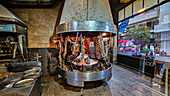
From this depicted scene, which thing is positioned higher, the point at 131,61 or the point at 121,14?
the point at 121,14

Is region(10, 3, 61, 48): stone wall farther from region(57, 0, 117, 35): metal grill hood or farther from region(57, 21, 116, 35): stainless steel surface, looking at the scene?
region(57, 21, 116, 35): stainless steel surface

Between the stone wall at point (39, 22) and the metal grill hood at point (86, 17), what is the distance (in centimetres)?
187

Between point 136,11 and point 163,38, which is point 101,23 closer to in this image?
point 163,38

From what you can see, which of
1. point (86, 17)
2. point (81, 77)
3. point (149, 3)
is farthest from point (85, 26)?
point (149, 3)

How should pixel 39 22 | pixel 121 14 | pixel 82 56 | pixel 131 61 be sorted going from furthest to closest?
1. pixel 121 14
2. pixel 131 61
3. pixel 39 22
4. pixel 82 56

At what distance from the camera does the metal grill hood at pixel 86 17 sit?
157 centimetres

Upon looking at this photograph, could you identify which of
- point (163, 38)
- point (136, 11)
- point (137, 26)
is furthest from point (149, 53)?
point (136, 11)

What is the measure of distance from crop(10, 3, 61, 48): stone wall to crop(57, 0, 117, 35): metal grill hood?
1870 millimetres

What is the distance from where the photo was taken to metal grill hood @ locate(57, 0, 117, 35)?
5.16 ft

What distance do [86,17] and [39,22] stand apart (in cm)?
268

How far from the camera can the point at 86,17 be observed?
1.70 meters

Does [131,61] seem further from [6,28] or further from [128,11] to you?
[6,28]

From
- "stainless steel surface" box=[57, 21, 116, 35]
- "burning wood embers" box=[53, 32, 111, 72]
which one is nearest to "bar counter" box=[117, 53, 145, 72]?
"burning wood embers" box=[53, 32, 111, 72]

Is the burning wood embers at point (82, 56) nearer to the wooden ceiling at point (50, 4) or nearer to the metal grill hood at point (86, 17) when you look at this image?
the metal grill hood at point (86, 17)
